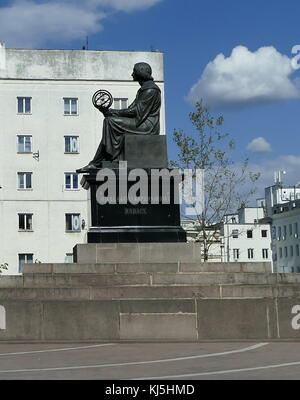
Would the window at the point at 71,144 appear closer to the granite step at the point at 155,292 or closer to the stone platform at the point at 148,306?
the stone platform at the point at 148,306

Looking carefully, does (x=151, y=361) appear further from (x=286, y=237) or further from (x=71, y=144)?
(x=286, y=237)

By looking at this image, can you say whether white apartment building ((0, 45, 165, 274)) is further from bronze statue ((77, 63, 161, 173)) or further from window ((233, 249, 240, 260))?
window ((233, 249, 240, 260))

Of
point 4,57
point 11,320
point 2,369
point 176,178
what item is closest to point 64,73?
point 4,57

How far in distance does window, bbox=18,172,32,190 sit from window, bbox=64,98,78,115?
539 centimetres

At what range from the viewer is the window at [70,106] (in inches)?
2253

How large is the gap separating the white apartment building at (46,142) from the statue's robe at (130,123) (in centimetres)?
3814

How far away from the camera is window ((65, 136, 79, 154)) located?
5706cm

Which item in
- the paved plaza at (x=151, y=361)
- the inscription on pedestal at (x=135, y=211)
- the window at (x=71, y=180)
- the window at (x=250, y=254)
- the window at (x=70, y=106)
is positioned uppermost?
the window at (x=70, y=106)

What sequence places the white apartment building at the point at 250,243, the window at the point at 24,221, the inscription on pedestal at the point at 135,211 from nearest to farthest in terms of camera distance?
the inscription on pedestal at the point at 135,211, the window at the point at 24,221, the white apartment building at the point at 250,243

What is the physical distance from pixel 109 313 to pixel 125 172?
4620 millimetres

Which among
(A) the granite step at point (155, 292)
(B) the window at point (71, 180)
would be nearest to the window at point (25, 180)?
(B) the window at point (71, 180)

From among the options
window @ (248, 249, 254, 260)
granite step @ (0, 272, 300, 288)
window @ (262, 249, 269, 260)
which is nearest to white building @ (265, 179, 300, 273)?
window @ (262, 249, 269, 260)

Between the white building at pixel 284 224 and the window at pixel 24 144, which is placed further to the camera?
the white building at pixel 284 224
